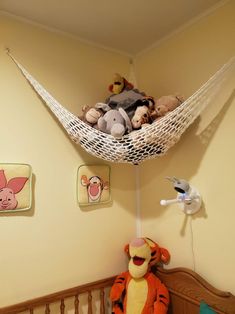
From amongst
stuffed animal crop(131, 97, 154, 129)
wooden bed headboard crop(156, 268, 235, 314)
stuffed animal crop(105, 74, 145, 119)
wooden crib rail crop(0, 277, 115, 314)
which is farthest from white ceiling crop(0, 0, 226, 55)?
wooden crib rail crop(0, 277, 115, 314)

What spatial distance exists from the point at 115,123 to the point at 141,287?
3.09ft

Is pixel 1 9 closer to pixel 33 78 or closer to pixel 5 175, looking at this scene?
pixel 33 78

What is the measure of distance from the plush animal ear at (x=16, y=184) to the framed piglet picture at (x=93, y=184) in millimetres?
334

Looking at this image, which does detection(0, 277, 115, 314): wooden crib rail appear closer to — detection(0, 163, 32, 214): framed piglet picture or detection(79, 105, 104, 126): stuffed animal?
detection(0, 163, 32, 214): framed piglet picture

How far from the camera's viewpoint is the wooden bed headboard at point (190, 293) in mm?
1190

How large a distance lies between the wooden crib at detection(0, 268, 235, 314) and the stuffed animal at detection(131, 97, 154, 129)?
0.83 meters

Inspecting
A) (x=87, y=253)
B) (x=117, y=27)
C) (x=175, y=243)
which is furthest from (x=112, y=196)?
(x=117, y=27)

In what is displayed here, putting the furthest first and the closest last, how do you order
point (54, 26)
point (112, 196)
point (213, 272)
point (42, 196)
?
point (112, 196) → point (54, 26) → point (42, 196) → point (213, 272)

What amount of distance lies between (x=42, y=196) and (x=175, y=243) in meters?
0.83

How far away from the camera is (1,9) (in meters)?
1.36

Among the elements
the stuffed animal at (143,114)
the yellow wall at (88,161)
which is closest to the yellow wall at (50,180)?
the yellow wall at (88,161)

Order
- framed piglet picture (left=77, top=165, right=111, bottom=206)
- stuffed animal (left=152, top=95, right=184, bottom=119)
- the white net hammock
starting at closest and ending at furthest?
the white net hammock
stuffed animal (left=152, top=95, right=184, bottom=119)
framed piglet picture (left=77, top=165, right=111, bottom=206)

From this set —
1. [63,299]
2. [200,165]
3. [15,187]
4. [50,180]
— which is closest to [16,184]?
[15,187]

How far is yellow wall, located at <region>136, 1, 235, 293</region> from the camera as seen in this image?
4.18 feet
